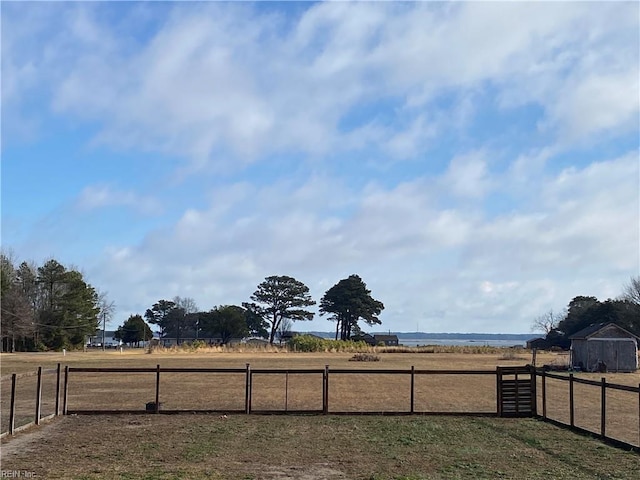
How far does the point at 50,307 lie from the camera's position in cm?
8900

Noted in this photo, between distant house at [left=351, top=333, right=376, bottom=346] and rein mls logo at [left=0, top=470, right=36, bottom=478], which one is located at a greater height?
rein mls logo at [left=0, top=470, right=36, bottom=478]

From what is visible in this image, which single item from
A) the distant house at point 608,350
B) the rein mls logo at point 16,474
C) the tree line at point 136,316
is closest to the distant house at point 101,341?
the tree line at point 136,316

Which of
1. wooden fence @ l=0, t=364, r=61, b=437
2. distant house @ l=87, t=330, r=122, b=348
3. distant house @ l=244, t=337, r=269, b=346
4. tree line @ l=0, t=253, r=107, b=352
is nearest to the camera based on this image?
wooden fence @ l=0, t=364, r=61, b=437

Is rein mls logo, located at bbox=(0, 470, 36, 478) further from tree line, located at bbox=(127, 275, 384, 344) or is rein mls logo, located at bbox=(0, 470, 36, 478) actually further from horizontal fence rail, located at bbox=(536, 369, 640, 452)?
tree line, located at bbox=(127, 275, 384, 344)

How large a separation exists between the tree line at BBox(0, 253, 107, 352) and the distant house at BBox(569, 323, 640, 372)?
2505 inches

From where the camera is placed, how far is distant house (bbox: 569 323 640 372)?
46312mm

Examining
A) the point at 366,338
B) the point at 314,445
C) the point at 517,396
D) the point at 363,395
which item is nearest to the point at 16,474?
the point at 314,445

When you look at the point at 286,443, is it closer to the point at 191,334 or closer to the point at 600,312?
the point at 600,312

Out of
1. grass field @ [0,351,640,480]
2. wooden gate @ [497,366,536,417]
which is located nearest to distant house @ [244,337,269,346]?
grass field @ [0,351,640,480]

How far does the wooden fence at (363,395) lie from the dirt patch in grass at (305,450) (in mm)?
1150

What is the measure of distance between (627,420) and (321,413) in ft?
28.5

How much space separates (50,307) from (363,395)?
73066mm

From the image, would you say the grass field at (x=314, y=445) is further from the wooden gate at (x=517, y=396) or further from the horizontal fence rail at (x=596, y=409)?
the wooden gate at (x=517, y=396)

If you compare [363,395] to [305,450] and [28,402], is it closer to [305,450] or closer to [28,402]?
[28,402]
